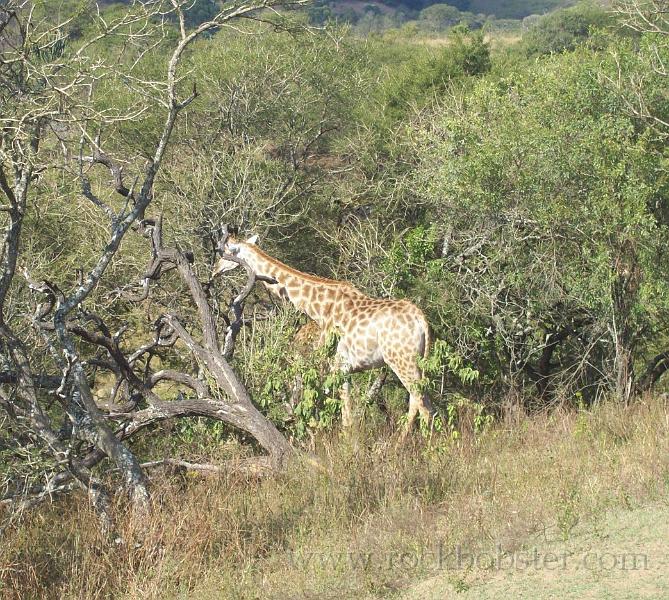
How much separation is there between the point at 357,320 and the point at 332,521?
3905 millimetres

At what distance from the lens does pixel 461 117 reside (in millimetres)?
12719

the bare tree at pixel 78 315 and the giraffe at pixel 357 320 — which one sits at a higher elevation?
the bare tree at pixel 78 315

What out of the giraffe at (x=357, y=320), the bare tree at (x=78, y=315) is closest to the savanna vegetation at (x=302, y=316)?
the bare tree at (x=78, y=315)

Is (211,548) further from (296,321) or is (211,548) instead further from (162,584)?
(296,321)

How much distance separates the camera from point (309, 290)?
11.0m

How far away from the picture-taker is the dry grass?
238 inches

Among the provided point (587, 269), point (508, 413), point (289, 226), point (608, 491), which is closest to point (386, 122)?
point (289, 226)

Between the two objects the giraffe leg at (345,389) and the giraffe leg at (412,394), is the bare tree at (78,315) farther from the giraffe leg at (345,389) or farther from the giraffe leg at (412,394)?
the giraffe leg at (412,394)

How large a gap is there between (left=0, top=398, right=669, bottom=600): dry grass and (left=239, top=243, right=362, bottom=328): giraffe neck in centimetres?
284

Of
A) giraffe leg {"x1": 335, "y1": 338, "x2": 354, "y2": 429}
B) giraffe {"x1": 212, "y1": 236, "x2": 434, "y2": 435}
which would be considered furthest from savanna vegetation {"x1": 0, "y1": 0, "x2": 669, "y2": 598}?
giraffe {"x1": 212, "y1": 236, "x2": 434, "y2": 435}

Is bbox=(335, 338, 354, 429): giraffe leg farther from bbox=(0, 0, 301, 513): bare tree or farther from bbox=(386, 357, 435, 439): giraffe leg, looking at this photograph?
bbox=(0, 0, 301, 513): bare tree

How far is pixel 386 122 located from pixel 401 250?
15.8 ft

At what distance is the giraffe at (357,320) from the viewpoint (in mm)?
9984

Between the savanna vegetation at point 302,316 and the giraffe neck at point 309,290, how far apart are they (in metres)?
0.31
